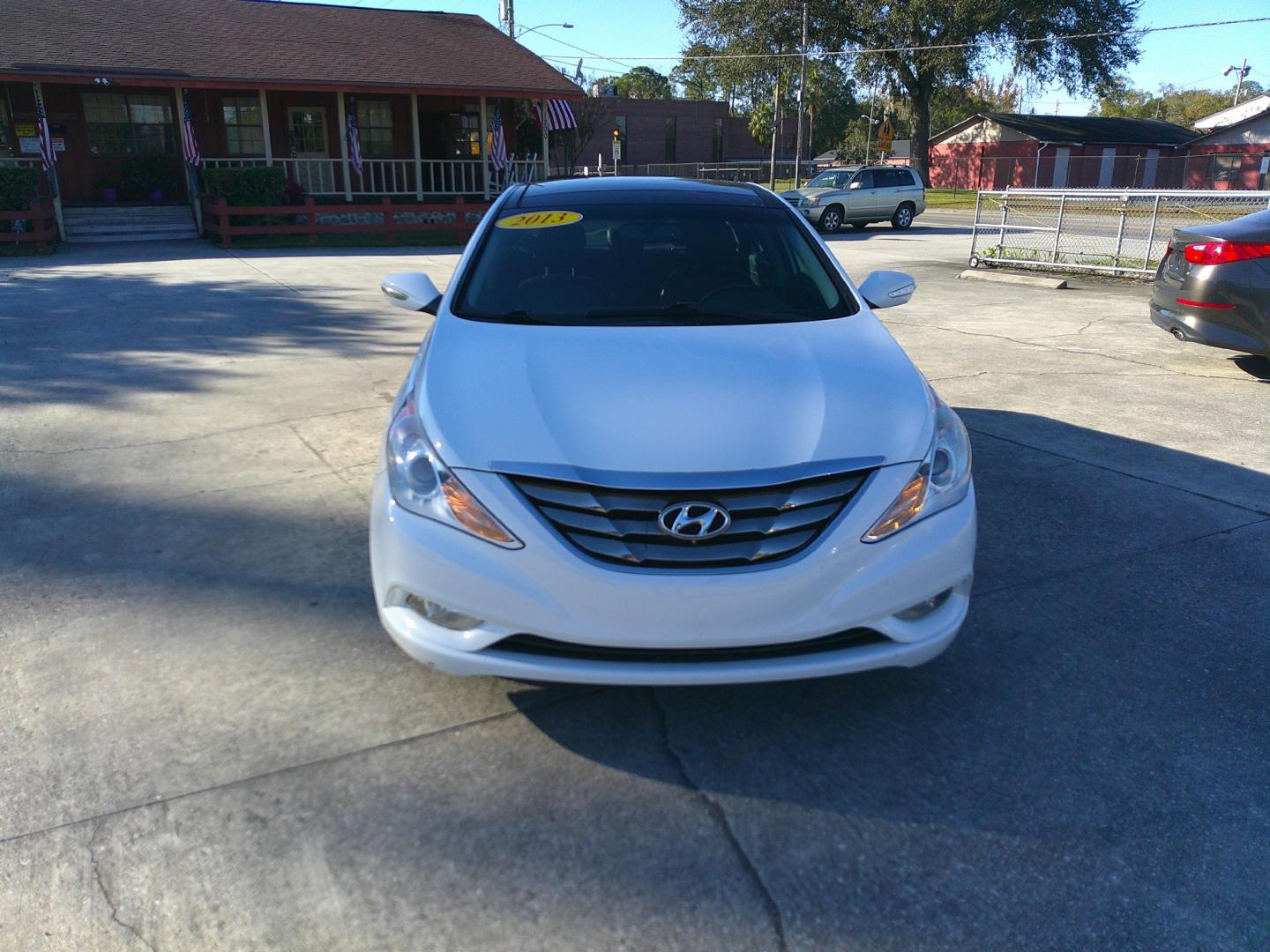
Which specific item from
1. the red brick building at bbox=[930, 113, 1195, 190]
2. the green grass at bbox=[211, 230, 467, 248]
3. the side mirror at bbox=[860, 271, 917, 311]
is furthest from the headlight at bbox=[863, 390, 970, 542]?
the red brick building at bbox=[930, 113, 1195, 190]

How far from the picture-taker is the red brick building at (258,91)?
66.9 feet

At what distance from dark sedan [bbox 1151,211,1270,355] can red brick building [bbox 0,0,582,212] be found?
1881 centimetres

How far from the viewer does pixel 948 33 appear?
136 feet

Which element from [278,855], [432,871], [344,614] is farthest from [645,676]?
[344,614]

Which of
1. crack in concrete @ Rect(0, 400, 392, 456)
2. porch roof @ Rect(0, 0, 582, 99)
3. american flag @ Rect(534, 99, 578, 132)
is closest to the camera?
crack in concrete @ Rect(0, 400, 392, 456)

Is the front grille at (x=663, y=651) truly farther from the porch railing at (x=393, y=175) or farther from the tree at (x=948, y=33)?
the tree at (x=948, y=33)

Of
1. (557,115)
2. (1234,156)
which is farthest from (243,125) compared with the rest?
(1234,156)

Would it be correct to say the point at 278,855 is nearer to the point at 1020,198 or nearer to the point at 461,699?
the point at 461,699

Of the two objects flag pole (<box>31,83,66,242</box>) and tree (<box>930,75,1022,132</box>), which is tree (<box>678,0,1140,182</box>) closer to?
tree (<box>930,75,1022,132</box>)

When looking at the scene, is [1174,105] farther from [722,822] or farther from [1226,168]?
[722,822]

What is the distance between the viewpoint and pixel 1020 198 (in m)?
A: 16.0

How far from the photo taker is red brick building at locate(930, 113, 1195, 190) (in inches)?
2130

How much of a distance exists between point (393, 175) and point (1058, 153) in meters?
Result: 44.5

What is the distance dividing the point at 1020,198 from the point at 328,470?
14240 mm
